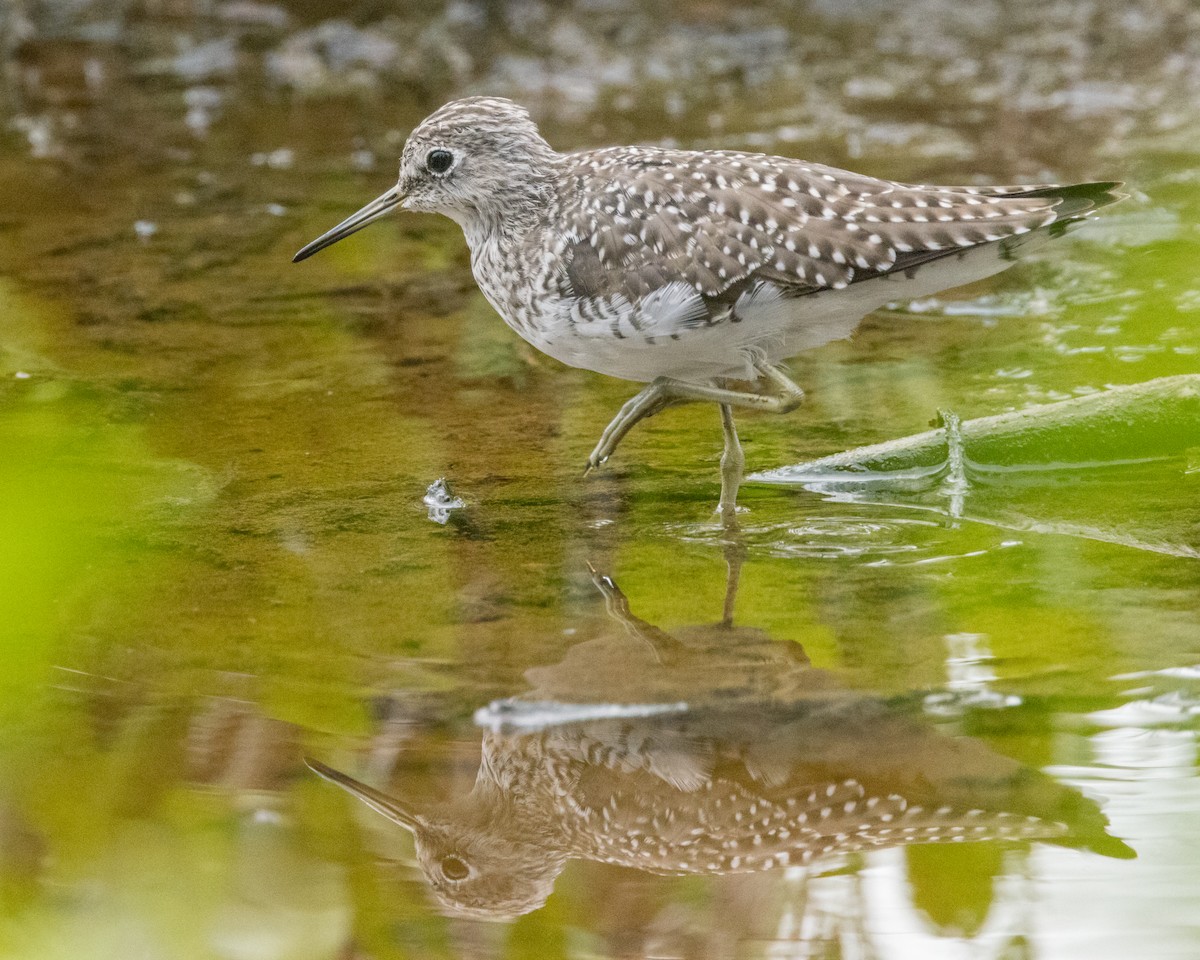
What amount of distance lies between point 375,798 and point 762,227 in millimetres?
2592

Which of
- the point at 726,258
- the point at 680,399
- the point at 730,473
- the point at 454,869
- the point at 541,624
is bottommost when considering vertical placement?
the point at 454,869

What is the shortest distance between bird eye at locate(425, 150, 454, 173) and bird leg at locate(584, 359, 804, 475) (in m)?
1.33

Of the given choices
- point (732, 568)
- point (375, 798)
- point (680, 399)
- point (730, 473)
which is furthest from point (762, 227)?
point (375, 798)

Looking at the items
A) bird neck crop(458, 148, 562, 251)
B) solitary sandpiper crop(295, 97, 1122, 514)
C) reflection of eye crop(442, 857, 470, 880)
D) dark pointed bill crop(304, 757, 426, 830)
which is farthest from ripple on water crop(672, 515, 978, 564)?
reflection of eye crop(442, 857, 470, 880)

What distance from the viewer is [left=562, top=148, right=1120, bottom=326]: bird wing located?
5461mm

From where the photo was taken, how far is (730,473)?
19.1 ft

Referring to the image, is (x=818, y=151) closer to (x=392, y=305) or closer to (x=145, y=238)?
(x=392, y=305)

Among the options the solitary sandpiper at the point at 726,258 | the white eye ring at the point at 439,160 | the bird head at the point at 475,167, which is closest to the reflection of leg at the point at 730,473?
the solitary sandpiper at the point at 726,258

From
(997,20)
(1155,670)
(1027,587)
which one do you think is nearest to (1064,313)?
(1027,587)

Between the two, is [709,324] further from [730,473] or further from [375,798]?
[375,798]

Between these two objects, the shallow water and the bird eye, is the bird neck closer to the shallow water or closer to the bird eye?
the bird eye

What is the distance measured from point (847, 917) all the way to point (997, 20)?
11.5m

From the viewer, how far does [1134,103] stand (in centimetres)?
1143

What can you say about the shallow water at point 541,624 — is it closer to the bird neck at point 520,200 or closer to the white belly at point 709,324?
the white belly at point 709,324
